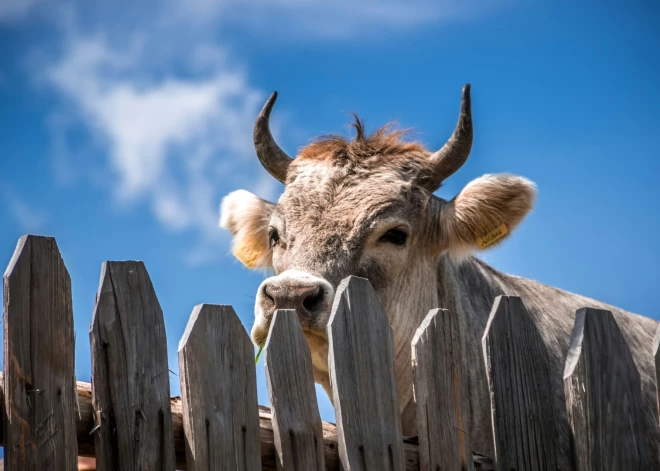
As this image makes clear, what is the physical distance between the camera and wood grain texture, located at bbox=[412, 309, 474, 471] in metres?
3.09

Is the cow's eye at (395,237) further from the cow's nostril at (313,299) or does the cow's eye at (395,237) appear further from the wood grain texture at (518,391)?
the wood grain texture at (518,391)

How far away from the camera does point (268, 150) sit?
6203mm

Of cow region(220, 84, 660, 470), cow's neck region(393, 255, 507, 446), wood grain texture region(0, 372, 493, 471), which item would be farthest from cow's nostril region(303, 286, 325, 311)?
wood grain texture region(0, 372, 493, 471)

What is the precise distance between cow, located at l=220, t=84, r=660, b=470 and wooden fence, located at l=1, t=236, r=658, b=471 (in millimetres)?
1369

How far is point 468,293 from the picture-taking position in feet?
18.9

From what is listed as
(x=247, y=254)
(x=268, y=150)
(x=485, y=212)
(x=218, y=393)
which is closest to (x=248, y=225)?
(x=247, y=254)

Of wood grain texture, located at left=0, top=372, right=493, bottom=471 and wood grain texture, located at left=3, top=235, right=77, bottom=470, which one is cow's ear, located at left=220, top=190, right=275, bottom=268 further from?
wood grain texture, located at left=3, top=235, right=77, bottom=470

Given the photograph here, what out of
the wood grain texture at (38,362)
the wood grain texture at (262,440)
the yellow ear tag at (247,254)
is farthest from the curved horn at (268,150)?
the wood grain texture at (38,362)

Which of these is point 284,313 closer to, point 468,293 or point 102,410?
point 102,410

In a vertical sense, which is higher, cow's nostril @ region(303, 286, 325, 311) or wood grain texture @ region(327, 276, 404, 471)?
cow's nostril @ region(303, 286, 325, 311)

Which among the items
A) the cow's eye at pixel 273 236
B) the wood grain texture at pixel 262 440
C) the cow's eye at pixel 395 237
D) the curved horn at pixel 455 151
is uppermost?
the curved horn at pixel 455 151

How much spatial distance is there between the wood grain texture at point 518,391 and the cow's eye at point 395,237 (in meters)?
2.00

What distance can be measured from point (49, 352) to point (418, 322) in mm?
3067

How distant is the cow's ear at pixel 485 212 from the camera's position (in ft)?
18.3
